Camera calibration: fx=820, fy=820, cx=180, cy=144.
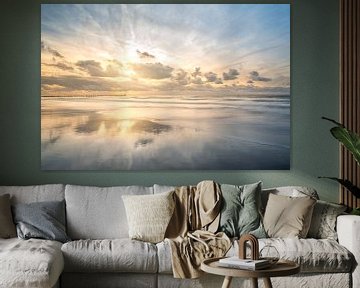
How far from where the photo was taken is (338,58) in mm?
7352

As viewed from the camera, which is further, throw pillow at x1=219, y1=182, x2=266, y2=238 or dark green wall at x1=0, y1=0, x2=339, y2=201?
dark green wall at x1=0, y1=0, x2=339, y2=201

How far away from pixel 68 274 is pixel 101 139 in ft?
5.06

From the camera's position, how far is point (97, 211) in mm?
6812

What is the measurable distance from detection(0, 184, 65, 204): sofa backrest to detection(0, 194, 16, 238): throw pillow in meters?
0.21

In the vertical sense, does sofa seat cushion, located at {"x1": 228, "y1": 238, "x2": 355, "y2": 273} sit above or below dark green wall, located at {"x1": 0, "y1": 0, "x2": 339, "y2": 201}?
below

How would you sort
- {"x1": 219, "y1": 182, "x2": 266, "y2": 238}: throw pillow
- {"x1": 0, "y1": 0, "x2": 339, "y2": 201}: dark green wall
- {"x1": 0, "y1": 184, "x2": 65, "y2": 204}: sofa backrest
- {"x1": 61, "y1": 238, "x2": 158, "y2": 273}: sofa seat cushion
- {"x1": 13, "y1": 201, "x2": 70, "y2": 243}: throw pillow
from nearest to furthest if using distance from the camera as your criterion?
{"x1": 61, "y1": 238, "x2": 158, "y2": 273}: sofa seat cushion → {"x1": 13, "y1": 201, "x2": 70, "y2": 243}: throw pillow → {"x1": 219, "y1": 182, "x2": 266, "y2": 238}: throw pillow → {"x1": 0, "y1": 184, "x2": 65, "y2": 204}: sofa backrest → {"x1": 0, "y1": 0, "x2": 339, "y2": 201}: dark green wall

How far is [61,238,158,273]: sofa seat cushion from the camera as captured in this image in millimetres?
6086

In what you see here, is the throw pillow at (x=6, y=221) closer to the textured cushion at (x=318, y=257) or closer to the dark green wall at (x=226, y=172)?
the dark green wall at (x=226, y=172)

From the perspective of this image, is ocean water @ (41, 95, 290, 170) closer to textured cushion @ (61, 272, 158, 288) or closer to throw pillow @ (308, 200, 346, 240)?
throw pillow @ (308, 200, 346, 240)

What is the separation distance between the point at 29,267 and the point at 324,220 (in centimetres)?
252

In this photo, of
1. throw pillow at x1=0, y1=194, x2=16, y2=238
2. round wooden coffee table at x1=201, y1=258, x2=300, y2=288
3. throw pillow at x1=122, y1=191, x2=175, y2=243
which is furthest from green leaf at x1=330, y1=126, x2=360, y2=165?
throw pillow at x1=0, y1=194, x2=16, y2=238

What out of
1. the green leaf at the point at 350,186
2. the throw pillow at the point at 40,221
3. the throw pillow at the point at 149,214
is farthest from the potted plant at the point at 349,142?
the throw pillow at the point at 40,221

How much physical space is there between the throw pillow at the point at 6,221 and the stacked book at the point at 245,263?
6.80 ft

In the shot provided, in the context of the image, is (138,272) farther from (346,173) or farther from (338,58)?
(338,58)
